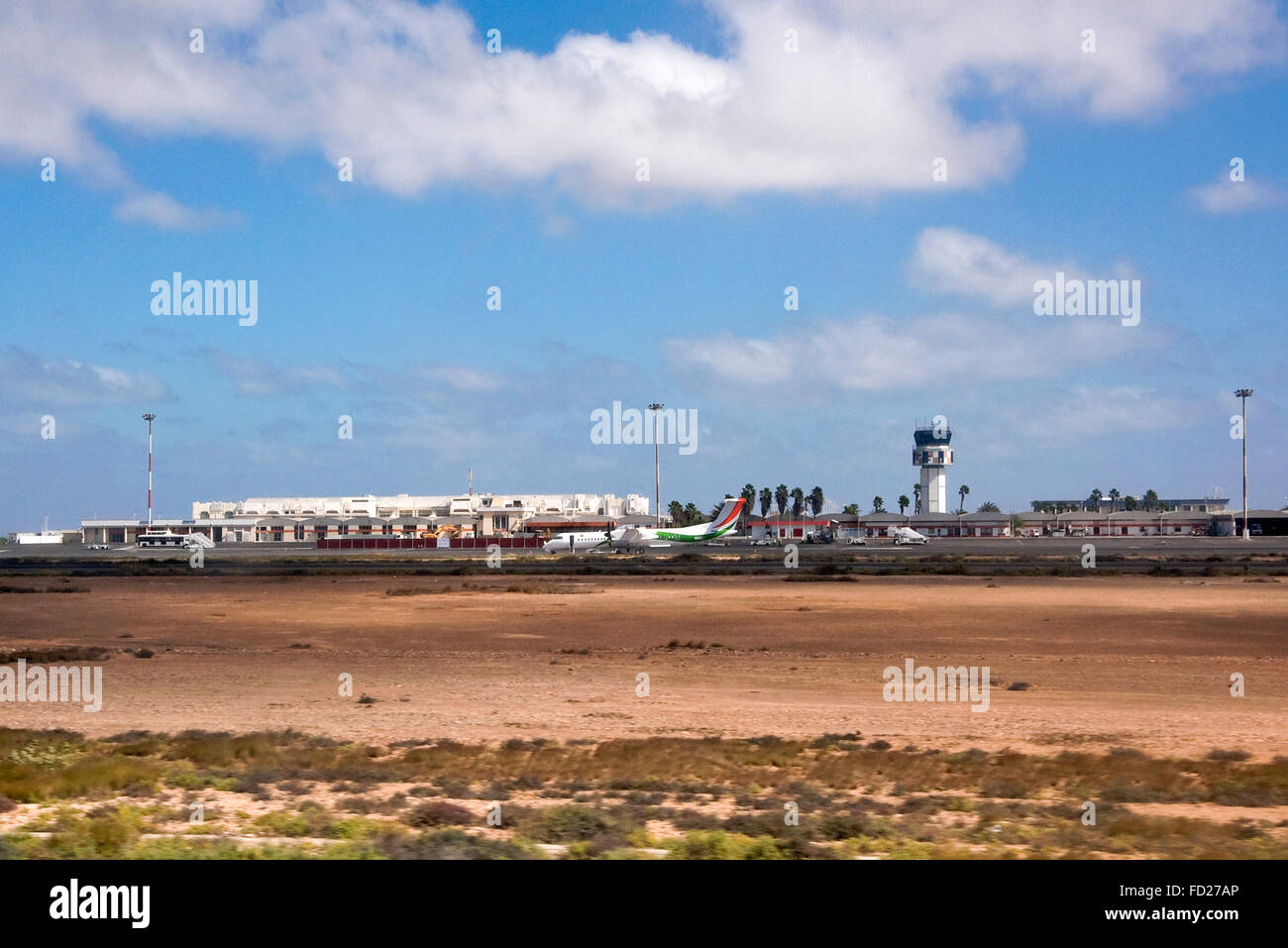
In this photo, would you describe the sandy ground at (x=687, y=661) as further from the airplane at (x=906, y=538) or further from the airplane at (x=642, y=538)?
the airplane at (x=906, y=538)

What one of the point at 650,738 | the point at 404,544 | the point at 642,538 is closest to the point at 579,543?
the point at 642,538

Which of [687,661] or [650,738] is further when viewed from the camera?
[687,661]

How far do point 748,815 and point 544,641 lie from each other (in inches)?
864

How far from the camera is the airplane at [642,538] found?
106m

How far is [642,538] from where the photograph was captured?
11019 centimetres

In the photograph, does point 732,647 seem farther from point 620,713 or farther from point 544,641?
point 620,713

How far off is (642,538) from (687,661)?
81183 mm

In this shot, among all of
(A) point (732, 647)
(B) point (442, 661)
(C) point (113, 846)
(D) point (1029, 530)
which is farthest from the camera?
(D) point (1029, 530)

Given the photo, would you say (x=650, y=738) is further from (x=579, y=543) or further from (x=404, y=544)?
(x=404, y=544)

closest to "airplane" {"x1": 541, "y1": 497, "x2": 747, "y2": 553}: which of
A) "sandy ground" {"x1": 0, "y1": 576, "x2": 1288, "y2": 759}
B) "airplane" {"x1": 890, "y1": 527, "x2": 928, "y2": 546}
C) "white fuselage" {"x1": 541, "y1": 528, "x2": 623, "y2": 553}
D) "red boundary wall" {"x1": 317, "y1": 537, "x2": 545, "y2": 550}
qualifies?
"white fuselage" {"x1": 541, "y1": 528, "x2": 623, "y2": 553}

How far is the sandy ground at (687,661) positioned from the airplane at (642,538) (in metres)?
52.1

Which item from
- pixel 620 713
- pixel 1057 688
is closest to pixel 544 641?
pixel 620 713

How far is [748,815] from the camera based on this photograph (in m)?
12.4
